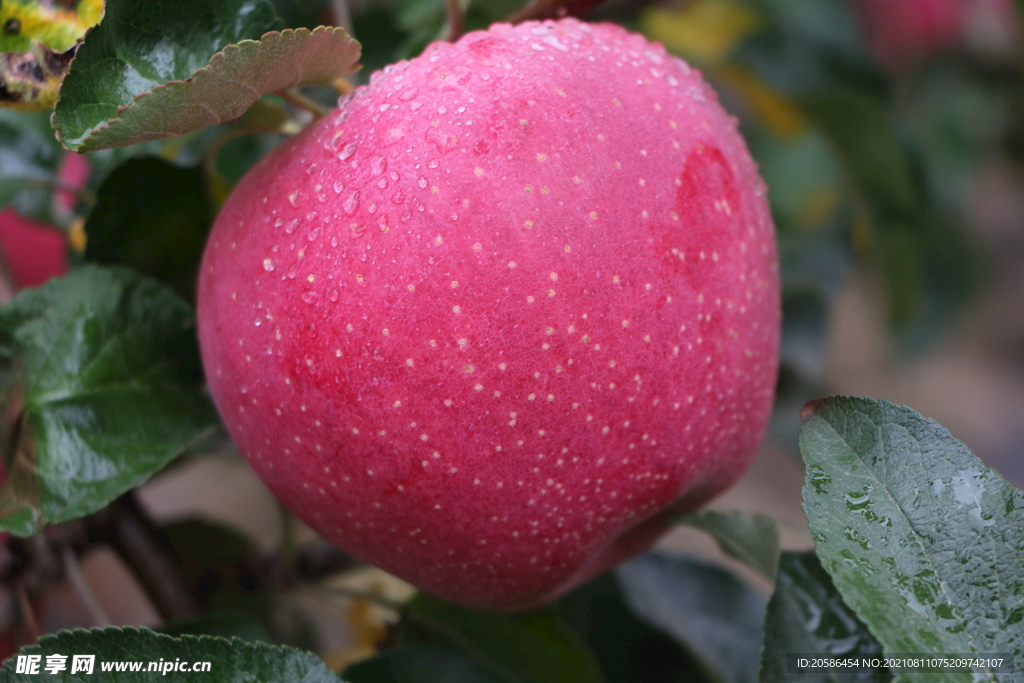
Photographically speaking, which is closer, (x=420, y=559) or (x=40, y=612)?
(x=420, y=559)

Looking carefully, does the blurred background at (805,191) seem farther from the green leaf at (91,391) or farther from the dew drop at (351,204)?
the dew drop at (351,204)

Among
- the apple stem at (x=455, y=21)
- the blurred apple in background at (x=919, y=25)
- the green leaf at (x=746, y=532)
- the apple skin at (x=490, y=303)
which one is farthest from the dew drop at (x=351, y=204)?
the blurred apple in background at (x=919, y=25)

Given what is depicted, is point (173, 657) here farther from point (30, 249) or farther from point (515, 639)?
point (30, 249)

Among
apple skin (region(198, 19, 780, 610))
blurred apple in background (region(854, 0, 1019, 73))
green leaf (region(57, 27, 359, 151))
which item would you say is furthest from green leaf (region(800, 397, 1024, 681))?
blurred apple in background (region(854, 0, 1019, 73))

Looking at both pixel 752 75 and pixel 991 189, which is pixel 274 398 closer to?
pixel 752 75

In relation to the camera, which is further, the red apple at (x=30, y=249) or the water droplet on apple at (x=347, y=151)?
the red apple at (x=30, y=249)

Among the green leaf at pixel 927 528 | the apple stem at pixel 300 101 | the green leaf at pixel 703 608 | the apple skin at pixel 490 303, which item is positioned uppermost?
the apple stem at pixel 300 101

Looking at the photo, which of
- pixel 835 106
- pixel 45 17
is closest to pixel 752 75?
pixel 835 106
